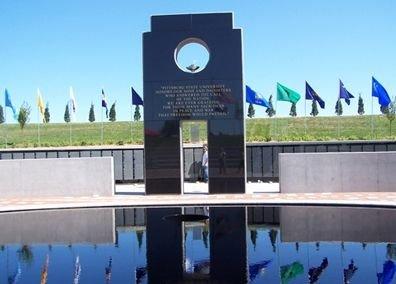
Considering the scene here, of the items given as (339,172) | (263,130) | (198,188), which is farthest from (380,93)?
(263,130)

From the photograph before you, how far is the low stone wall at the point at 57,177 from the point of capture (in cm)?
1547

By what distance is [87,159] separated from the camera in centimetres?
1552

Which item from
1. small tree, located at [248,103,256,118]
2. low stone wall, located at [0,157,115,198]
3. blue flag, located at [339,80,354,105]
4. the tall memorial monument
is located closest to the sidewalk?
the tall memorial monument

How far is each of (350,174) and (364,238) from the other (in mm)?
7058

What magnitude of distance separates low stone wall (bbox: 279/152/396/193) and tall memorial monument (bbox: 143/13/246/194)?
1617 millimetres

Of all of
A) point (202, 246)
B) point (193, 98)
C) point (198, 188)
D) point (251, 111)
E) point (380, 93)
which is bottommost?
point (202, 246)

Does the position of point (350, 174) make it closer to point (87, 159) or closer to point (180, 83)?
point (180, 83)

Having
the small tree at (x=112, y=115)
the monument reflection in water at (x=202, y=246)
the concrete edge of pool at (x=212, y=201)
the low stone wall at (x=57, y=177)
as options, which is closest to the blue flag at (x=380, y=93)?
the concrete edge of pool at (x=212, y=201)

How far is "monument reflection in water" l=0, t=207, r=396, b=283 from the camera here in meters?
6.41

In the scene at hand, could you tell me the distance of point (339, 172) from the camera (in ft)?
50.2

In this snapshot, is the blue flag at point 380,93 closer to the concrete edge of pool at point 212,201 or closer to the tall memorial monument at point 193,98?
the concrete edge of pool at point 212,201

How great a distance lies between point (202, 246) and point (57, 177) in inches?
346

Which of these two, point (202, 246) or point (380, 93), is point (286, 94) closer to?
point (380, 93)

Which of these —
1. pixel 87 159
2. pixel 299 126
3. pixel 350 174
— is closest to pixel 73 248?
pixel 87 159
